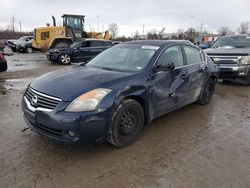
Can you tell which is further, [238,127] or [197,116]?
[197,116]

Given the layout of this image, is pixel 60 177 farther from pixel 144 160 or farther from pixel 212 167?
pixel 212 167

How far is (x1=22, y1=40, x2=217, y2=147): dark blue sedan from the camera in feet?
9.20

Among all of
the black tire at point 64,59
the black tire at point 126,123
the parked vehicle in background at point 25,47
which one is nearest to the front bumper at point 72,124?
the black tire at point 126,123

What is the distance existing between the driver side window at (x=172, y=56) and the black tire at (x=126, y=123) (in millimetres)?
956

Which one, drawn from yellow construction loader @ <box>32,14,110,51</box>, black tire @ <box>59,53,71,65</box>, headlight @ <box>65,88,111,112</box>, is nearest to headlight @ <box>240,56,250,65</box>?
headlight @ <box>65,88,111,112</box>

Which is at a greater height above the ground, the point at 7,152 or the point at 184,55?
the point at 184,55

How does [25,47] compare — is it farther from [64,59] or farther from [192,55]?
[192,55]

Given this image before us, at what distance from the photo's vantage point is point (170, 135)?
12.4 feet

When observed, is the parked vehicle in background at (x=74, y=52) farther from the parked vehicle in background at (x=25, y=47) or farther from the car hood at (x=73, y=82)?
the parked vehicle in background at (x=25, y=47)

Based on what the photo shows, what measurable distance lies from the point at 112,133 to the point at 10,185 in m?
1.34

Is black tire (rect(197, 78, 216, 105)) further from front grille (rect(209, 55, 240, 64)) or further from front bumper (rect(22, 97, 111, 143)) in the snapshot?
Result: front bumper (rect(22, 97, 111, 143))

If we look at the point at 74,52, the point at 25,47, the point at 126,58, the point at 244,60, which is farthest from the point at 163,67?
the point at 25,47

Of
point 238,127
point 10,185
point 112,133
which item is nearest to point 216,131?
point 238,127

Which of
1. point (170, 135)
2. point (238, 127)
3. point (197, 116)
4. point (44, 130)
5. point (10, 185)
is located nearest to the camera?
point (10, 185)
